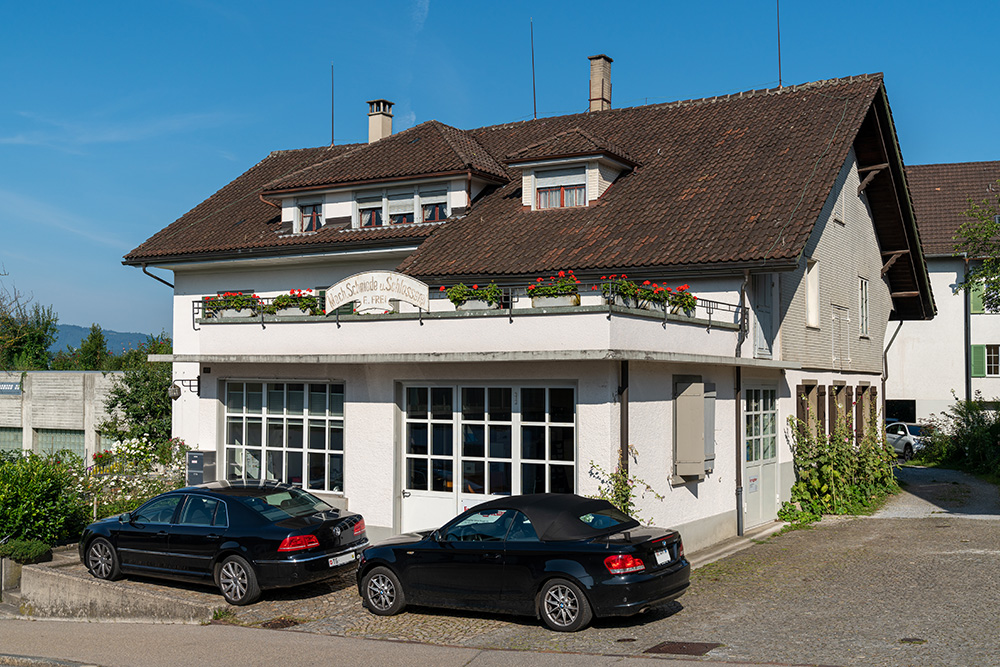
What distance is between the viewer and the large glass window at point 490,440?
15.0 m

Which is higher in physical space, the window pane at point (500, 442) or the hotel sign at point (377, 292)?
the hotel sign at point (377, 292)

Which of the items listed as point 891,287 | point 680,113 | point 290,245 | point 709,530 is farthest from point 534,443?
point 891,287

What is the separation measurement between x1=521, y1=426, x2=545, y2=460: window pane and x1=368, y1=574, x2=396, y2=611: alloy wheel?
3.36 m

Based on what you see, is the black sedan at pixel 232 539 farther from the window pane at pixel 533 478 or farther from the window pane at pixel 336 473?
the window pane at pixel 533 478

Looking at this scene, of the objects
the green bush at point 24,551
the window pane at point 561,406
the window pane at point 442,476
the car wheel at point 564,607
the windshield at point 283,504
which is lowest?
the green bush at point 24,551

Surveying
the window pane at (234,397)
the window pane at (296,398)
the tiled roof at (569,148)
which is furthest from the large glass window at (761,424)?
the window pane at (234,397)

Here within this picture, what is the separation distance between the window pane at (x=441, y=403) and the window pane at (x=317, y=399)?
2.20 meters

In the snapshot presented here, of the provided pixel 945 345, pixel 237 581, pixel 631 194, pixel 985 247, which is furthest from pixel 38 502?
pixel 945 345

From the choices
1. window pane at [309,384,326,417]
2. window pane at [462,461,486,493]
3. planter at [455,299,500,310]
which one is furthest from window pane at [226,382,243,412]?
window pane at [462,461,486,493]

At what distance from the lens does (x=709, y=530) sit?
1697cm

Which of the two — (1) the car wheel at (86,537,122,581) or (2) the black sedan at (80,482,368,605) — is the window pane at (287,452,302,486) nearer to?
(2) the black sedan at (80,482,368,605)

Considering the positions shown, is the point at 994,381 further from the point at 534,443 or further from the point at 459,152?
the point at 534,443

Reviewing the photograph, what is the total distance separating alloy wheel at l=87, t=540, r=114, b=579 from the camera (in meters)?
15.0

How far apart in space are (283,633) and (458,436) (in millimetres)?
4602
